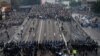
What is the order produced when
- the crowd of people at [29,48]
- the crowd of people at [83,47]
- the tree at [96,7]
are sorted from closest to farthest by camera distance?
the crowd of people at [29,48]
the crowd of people at [83,47]
the tree at [96,7]

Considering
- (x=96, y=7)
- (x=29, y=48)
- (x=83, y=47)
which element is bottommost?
(x=96, y=7)

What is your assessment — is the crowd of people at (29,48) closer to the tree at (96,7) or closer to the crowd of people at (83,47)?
the crowd of people at (83,47)

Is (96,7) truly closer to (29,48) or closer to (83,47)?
(83,47)

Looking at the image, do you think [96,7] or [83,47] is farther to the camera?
[96,7]

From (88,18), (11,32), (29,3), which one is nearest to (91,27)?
(88,18)

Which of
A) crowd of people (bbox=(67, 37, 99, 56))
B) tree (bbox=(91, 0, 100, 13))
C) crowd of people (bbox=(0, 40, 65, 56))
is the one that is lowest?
tree (bbox=(91, 0, 100, 13))

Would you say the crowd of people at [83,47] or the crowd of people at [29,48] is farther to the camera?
the crowd of people at [83,47]

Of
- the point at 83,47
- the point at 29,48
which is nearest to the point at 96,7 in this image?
the point at 83,47

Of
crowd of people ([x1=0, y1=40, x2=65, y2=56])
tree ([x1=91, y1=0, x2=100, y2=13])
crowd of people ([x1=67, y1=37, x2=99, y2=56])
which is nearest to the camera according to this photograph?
crowd of people ([x1=0, y1=40, x2=65, y2=56])

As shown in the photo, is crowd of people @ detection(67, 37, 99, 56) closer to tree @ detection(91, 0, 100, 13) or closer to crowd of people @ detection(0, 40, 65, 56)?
crowd of people @ detection(0, 40, 65, 56)

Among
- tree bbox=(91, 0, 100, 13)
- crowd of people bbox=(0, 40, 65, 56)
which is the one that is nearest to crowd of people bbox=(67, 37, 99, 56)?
crowd of people bbox=(0, 40, 65, 56)

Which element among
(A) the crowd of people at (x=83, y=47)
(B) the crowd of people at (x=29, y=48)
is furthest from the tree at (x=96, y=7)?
(B) the crowd of people at (x=29, y=48)

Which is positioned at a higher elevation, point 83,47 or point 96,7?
point 83,47

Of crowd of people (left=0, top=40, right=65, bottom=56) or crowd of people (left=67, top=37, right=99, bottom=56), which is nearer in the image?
crowd of people (left=0, top=40, right=65, bottom=56)
